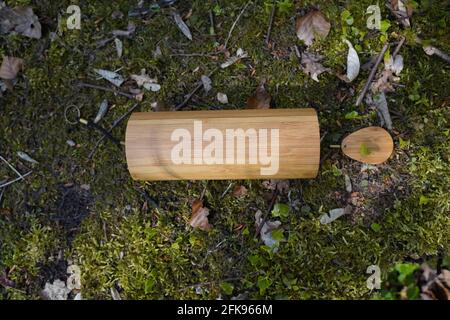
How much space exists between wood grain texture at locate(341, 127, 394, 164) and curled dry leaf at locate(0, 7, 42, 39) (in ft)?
6.44

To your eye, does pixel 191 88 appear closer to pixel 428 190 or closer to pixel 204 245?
pixel 204 245

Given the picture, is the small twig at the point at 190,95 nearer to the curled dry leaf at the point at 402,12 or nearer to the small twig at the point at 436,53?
the curled dry leaf at the point at 402,12

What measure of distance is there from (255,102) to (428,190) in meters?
1.08

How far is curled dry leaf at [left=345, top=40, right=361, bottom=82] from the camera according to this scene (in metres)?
2.54

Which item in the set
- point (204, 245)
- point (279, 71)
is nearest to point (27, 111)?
point (204, 245)

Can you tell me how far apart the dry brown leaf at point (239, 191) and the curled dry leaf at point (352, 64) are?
87cm

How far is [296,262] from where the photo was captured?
8.17 feet

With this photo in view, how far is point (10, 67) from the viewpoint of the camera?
107 inches

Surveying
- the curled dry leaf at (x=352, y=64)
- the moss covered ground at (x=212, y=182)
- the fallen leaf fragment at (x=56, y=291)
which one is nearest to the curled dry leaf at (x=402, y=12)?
the moss covered ground at (x=212, y=182)

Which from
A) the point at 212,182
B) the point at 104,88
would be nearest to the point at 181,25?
the point at 104,88

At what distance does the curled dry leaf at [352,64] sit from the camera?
2541 millimetres

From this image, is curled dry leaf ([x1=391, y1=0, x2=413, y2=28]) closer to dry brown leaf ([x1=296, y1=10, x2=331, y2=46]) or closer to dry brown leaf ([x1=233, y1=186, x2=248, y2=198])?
dry brown leaf ([x1=296, y1=10, x2=331, y2=46])

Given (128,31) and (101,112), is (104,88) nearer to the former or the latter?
(101,112)

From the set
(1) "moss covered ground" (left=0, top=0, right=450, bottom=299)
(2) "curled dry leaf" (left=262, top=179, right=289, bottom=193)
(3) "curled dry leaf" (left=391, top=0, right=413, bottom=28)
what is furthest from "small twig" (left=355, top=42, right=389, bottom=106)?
→ (2) "curled dry leaf" (left=262, top=179, right=289, bottom=193)
